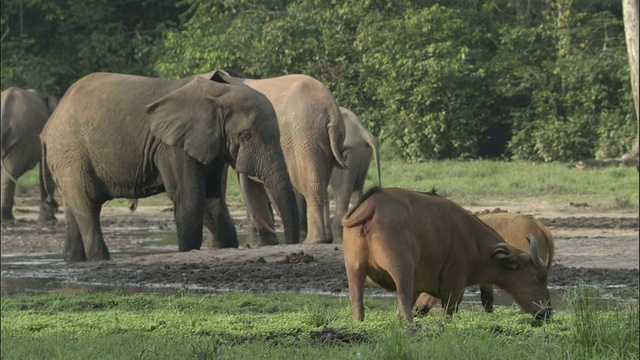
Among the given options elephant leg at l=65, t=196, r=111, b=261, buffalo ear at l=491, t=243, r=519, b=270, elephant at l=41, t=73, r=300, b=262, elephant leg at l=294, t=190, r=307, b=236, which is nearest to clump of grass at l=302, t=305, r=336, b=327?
buffalo ear at l=491, t=243, r=519, b=270

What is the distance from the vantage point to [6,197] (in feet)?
68.7

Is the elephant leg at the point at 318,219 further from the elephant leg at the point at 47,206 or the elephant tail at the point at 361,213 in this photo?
the elephant tail at the point at 361,213

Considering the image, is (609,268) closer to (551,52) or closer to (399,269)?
(399,269)

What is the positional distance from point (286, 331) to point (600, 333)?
1.99m

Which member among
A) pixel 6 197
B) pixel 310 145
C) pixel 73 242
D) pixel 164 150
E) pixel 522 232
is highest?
pixel 522 232

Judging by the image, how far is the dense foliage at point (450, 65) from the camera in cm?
2972

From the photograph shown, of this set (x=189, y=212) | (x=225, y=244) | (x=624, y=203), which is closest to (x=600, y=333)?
(x=189, y=212)

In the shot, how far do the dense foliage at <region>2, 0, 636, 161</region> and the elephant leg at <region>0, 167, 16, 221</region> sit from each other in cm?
845

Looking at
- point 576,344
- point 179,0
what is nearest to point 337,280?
point 576,344

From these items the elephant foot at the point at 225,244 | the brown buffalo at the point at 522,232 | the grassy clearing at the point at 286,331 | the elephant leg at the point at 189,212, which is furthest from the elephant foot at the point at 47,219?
the brown buffalo at the point at 522,232

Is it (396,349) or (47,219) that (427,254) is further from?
(47,219)

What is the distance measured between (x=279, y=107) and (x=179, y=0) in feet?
71.5

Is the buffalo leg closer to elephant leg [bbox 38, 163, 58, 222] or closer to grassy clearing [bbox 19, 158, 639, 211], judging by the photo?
grassy clearing [bbox 19, 158, 639, 211]

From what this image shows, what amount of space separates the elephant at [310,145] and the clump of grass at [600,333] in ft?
26.2
